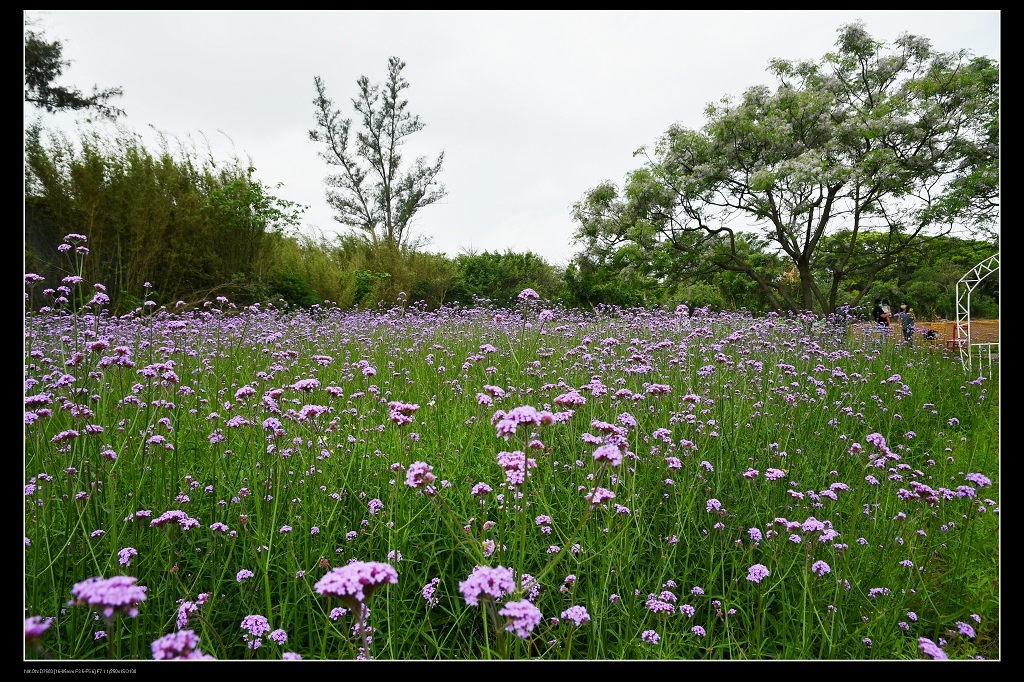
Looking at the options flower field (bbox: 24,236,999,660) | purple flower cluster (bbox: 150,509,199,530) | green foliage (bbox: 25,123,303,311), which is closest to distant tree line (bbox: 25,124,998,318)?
green foliage (bbox: 25,123,303,311)

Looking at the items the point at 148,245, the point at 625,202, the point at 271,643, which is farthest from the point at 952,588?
the point at 625,202

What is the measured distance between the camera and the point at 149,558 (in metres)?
1.85

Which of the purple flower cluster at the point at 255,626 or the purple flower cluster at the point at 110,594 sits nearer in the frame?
the purple flower cluster at the point at 110,594

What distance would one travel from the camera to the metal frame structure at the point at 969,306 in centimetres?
324

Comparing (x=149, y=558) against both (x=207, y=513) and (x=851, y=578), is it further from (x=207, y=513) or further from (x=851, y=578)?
(x=851, y=578)

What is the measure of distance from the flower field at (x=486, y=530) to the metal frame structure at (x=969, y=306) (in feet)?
1.97

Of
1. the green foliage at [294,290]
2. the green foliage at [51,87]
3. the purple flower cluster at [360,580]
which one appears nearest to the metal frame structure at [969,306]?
the purple flower cluster at [360,580]

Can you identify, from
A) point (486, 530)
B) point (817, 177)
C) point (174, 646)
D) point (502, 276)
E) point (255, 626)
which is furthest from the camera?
point (502, 276)

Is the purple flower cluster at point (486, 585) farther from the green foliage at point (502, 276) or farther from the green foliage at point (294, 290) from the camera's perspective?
the green foliage at point (502, 276)

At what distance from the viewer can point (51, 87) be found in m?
2.67

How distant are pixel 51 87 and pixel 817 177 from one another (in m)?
13.2

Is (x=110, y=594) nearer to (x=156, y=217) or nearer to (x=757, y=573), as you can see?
(x=757, y=573)

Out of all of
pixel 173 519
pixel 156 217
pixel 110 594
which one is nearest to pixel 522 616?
pixel 110 594

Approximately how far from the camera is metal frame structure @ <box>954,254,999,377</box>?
128 inches
